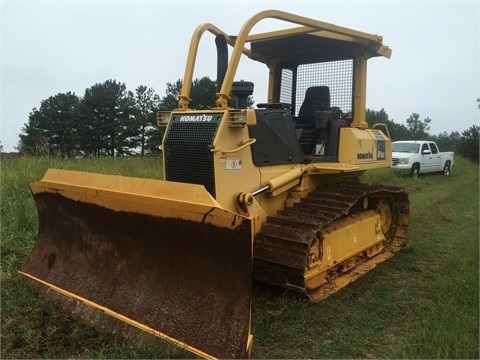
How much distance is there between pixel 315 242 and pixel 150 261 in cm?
158

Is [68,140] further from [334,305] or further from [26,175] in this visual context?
[334,305]

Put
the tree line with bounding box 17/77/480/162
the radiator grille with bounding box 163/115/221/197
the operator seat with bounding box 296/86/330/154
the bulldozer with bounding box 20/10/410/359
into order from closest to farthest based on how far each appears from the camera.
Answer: the bulldozer with bounding box 20/10/410/359 → the radiator grille with bounding box 163/115/221/197 → the operator seat with bounding box 296/86/330/154 → the tree line with bounding box 17/77/480/162

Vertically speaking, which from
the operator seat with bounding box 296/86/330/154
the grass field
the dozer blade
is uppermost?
the operator seat with bounding box 296/86/330/154

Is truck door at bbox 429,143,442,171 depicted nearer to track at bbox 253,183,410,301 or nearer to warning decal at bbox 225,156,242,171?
track at bbox 253,183,410,301

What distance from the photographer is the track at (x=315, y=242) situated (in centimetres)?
391

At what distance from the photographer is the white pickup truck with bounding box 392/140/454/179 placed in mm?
16391

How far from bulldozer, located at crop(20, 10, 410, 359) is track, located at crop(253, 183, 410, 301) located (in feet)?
0.05

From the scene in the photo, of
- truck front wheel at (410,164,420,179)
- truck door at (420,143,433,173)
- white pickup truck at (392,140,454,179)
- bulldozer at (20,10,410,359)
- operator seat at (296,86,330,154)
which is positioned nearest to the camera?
bulldozer at (20,10,410,359)

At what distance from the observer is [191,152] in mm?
4195

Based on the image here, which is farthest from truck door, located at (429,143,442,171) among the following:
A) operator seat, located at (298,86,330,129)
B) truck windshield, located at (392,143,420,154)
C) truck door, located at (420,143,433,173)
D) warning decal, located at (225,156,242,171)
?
warning decal, located at (225,156,242,171)

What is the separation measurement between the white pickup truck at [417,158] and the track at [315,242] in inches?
432

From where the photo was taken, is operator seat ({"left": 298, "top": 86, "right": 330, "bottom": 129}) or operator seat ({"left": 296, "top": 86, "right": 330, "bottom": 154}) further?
operator seat ({"left": 298, "top": 86, "right": 330, "bottom": 129})

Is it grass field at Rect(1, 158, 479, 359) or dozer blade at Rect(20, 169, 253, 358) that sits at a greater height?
dozer blade at Rect(20, 169, 253, 358)

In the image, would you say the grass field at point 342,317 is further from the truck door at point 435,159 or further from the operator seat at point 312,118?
the truck door at point 435,159
